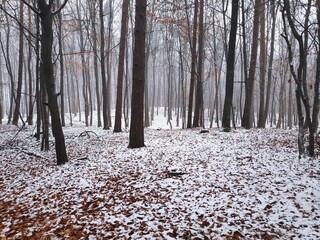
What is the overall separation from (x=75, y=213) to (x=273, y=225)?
138 inches

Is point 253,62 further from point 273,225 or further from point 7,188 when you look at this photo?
point 7,188

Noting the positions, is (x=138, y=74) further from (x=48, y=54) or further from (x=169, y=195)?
(x=169, y=195)

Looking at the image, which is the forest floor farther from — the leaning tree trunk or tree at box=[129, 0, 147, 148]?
the leaning tree trunk

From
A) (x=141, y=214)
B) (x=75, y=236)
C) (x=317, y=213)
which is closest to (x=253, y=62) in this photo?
(x=317, y=213)

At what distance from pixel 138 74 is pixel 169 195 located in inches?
191

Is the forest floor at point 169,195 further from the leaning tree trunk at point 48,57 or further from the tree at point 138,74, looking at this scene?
the leaning tree trunk at point 48,57

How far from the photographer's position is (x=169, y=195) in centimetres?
482

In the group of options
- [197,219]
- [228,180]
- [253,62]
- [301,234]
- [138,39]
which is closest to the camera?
[301,234]

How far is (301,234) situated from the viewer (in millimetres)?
3461

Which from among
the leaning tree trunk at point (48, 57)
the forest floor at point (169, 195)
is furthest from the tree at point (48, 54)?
the forest floor at point (169, 195)

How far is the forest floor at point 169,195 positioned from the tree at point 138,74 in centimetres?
72

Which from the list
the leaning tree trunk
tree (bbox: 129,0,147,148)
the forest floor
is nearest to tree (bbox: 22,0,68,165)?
the leaning tree trunk

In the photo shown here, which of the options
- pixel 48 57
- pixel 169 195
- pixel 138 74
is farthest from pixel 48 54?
pixel 169 195

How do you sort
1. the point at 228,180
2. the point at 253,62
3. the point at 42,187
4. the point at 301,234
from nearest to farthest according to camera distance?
the point at 301,234
the point at 228,180
the point at 42,187
the point at 253,62
